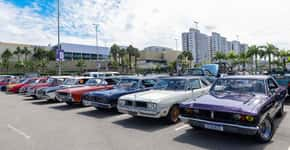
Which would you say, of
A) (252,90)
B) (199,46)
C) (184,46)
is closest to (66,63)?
(184,46)

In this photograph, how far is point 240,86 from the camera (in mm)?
5434

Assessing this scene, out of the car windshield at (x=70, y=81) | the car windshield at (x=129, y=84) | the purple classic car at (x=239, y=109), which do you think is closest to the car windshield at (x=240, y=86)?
the purple classic car at (x=239, y=109)

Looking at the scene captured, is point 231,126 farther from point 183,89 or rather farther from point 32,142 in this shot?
point 32,142

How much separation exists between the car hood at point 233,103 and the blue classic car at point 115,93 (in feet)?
10.8

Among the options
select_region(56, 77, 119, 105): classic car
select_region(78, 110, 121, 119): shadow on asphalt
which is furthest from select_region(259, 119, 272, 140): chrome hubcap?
select_region(56, 77, 119, 105): classic car

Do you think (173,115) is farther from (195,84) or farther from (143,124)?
(195,84)

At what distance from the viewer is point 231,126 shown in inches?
163

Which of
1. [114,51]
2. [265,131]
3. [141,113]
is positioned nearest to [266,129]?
[265,131]

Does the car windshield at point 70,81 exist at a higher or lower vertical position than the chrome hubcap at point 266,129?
higher

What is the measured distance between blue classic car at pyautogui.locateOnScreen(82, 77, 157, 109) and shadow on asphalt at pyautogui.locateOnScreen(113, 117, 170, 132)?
98 cm

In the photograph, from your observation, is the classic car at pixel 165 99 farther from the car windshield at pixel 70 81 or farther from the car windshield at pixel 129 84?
the car windshield at pixel 70 81

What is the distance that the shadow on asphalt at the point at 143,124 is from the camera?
587cm

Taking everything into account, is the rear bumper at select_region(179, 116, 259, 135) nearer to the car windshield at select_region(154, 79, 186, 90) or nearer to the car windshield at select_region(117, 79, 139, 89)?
the car windshield at select_region(154, 79, 186, 90)

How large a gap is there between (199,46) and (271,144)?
219ft
